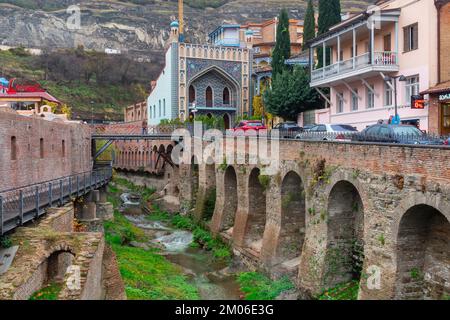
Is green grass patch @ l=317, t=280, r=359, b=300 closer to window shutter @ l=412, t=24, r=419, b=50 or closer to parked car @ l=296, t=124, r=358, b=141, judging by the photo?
parked car @ l=296, t=124, r=358, b=141

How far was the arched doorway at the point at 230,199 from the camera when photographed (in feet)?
94.1

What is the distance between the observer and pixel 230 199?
29.0m

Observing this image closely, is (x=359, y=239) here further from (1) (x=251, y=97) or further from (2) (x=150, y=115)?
(2) (x=150, y=115)

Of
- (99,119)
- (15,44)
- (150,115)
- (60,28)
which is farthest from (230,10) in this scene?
(150,115)

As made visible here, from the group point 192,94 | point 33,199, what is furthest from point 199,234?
point 192,94

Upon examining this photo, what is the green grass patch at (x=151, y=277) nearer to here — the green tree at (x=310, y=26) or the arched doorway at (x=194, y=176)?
the arched doorway at (x=194, y=176)

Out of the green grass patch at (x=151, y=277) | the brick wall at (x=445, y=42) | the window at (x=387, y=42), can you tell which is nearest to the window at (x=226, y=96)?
the window at (x=387, y=42)

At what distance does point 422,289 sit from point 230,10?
406ft

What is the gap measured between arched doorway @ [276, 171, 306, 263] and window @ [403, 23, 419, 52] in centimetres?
882

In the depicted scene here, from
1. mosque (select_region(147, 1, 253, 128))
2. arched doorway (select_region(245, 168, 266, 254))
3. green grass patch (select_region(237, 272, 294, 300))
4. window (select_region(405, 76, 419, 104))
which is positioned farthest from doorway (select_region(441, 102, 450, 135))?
mosque (select_region(147, 1, 253, 128))

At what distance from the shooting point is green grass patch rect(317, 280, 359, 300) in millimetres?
16459

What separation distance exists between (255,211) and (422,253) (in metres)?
12.0

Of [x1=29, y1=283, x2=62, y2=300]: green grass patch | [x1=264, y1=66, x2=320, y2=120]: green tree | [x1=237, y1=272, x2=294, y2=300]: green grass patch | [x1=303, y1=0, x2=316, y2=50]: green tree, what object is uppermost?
[x1=303, y1=0, x2=316, y2=50]: green tree

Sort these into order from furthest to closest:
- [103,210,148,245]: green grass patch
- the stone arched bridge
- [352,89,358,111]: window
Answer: [352,89,358,111]: window → [103,210,148,245]: green grass patch → the stone arched bridge
